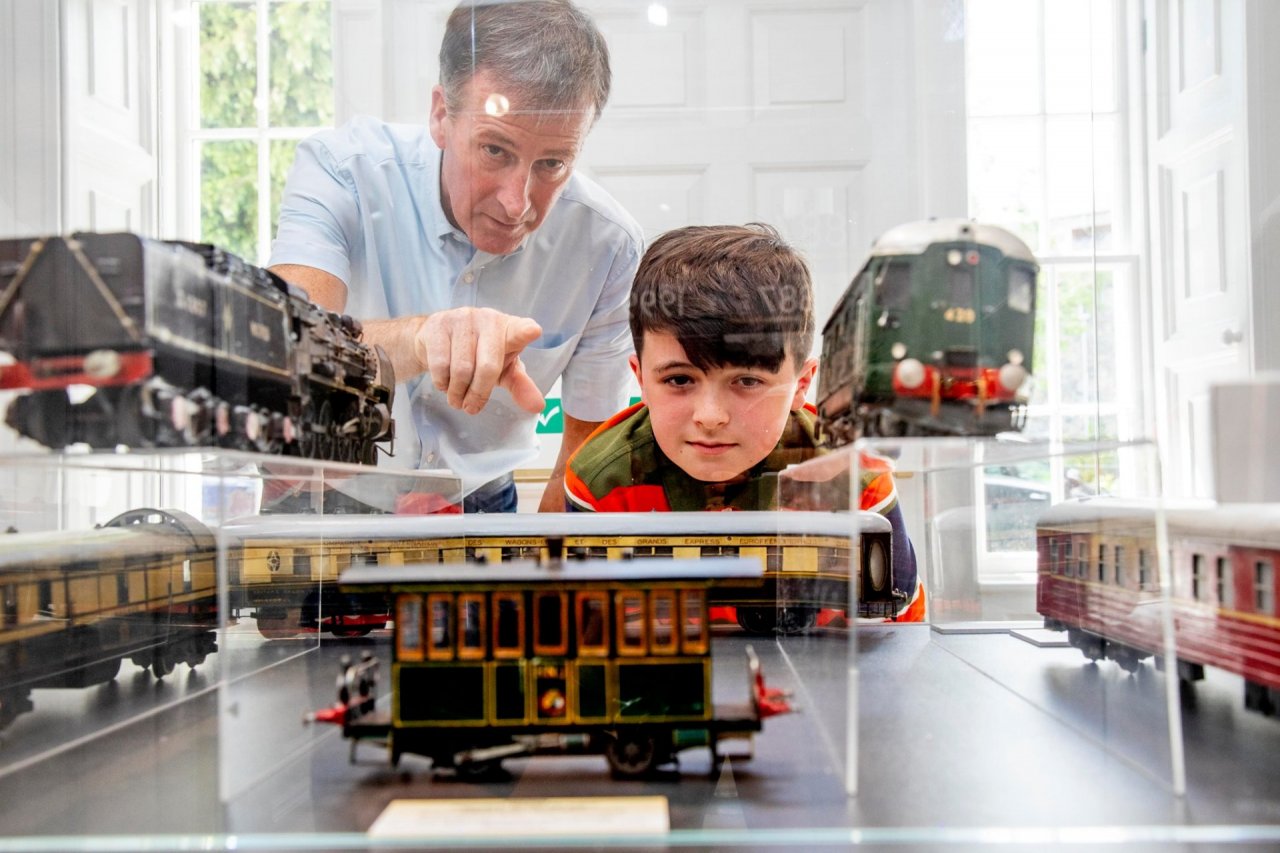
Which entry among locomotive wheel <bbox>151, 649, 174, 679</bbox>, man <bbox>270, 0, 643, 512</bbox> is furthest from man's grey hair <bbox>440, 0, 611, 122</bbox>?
locomotive wheel <bbox>151, 649, 174, 679</bbox>

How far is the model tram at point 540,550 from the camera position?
3.28 meters

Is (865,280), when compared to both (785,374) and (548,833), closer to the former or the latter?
(785,374)

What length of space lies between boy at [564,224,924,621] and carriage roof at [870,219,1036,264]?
972 millimetres

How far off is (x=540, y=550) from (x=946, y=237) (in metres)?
2.03

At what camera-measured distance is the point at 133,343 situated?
2.29m

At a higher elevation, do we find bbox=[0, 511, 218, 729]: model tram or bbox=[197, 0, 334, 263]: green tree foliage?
bbox=[197, 0, 334, 263]: green tree foliage

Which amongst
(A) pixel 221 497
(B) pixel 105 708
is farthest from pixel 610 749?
(B) pixel 105 708

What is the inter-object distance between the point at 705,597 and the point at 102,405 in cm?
151

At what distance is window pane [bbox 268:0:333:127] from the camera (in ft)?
12.7

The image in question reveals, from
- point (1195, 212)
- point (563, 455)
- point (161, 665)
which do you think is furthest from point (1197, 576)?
point (161, 665)

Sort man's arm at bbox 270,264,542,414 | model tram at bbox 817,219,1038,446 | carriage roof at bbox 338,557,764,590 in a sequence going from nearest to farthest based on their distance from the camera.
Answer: carriage roof at bbox 338,557,764,590 → model tram at bbox 817,219,1038,446 → man's arm at bbox 270,264,542,414

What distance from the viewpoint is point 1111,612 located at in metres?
3.09

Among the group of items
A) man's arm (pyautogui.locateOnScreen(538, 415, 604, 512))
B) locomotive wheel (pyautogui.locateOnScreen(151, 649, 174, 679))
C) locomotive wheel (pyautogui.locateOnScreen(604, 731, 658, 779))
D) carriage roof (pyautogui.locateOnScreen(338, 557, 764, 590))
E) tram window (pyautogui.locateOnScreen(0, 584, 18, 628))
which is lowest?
locomotive wheel (pyautogui.locateOnScreen(151, 649, 174, 679))

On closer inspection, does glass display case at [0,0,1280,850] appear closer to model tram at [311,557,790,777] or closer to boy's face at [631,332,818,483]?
model tram at [311,557,790,777]
